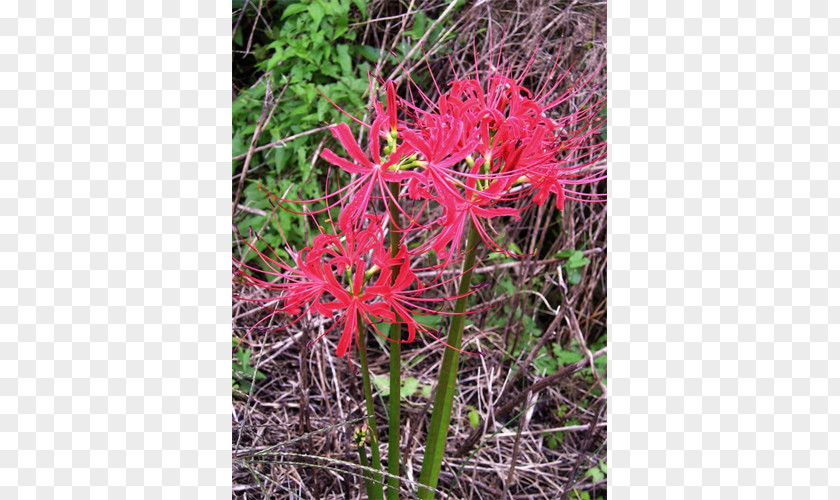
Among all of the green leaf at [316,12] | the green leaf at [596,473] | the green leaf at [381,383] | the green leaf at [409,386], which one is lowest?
the green leaf at [596,473]

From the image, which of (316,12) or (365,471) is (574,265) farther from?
(316,12)

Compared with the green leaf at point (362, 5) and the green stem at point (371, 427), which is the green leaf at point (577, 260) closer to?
the green stem at point (371, 427)

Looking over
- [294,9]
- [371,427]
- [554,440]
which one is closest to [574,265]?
[554,440]

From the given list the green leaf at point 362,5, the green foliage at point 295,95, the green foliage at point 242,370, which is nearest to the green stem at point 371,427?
the green foliage at point 242,370

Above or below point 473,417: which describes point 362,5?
above

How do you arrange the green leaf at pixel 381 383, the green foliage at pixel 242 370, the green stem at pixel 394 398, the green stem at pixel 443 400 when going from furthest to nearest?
the green leaf at pixel 381 383, the green foliage at pixel 242 370, the green stem at pixel 443 400, the green stem at pixel 394 398
